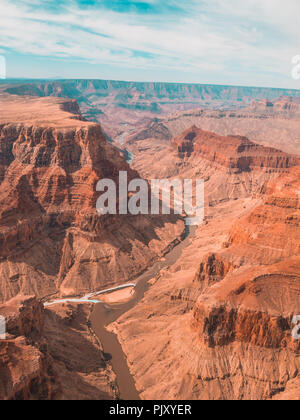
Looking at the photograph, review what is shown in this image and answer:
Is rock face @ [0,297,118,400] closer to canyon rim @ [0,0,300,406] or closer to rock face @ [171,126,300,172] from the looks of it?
canyon rim @ [0,0,300,406]

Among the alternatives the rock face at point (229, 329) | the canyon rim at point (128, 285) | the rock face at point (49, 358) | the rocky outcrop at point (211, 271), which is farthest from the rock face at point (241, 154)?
the rock face at point (49, 358)

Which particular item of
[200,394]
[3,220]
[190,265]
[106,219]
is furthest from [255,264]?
[3,220]

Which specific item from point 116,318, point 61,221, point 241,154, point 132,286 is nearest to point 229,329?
point 116,318

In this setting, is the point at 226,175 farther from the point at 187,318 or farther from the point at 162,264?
the point at 187,318

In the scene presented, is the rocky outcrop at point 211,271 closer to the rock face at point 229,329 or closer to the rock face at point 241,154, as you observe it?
the rock face at point 229,329

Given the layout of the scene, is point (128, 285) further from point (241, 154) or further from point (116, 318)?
point (241, 154)

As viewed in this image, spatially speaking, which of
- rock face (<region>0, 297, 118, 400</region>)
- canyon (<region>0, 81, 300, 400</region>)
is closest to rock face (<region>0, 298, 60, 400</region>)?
rock face (<region>0, 297, 118, 400</region>)
